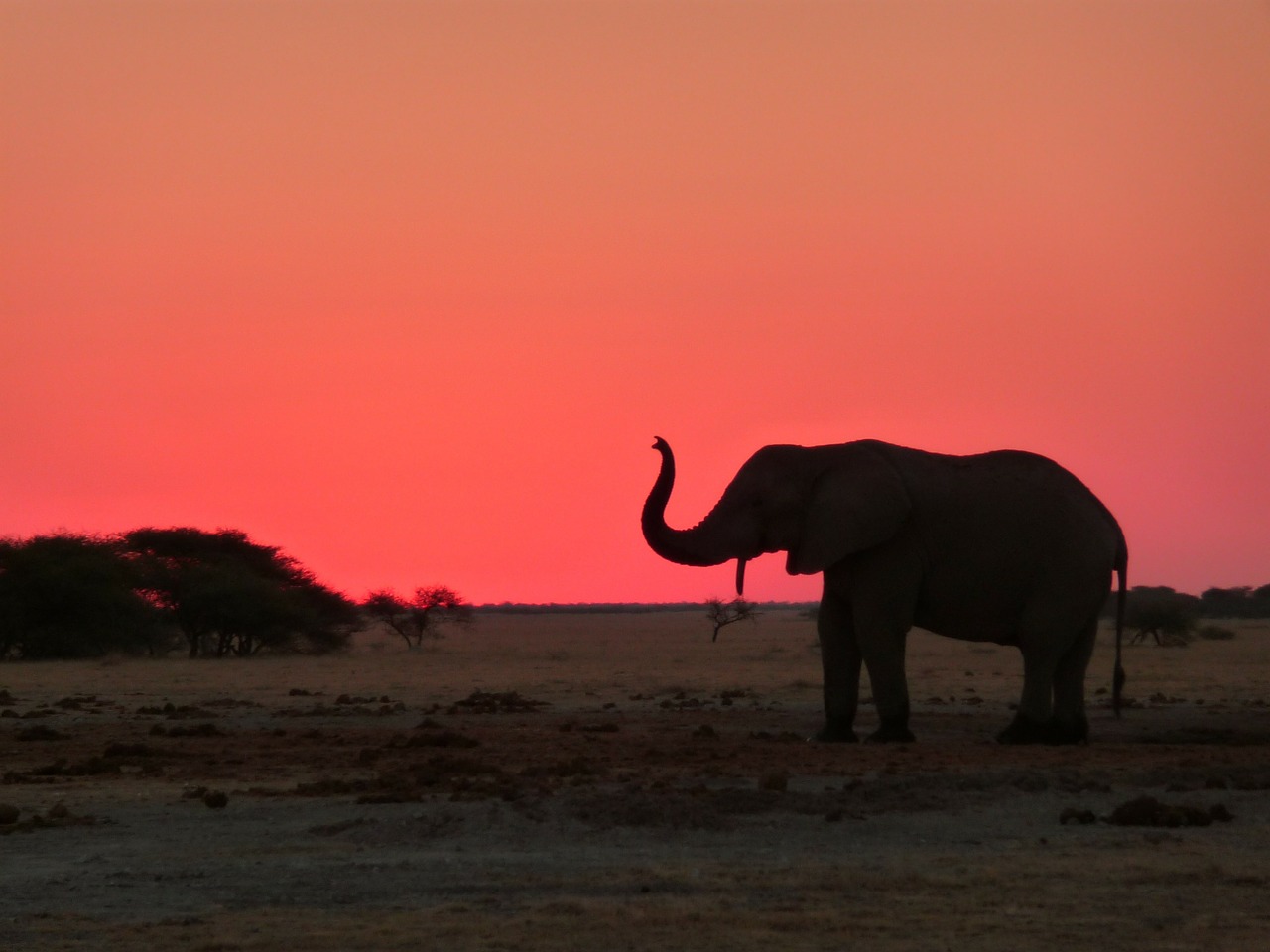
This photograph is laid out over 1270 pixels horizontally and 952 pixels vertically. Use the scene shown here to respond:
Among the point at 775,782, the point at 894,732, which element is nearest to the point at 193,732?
the point at 894,732

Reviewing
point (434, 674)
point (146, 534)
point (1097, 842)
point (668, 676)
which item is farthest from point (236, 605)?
point (1097, 842)

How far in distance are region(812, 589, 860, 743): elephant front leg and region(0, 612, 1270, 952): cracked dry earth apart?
0.52 metres

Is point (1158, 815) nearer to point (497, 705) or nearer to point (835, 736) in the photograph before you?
point (835, 736)

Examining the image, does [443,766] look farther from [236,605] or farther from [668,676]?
[236,605]

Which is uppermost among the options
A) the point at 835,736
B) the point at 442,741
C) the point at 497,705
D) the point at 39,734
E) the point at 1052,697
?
the point at 1052,697

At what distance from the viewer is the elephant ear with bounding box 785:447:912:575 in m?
21.4

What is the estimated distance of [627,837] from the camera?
43.7 feet

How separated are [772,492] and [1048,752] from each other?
4738 mm

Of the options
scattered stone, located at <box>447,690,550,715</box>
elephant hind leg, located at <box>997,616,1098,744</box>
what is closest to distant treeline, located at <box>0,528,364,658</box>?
scattered stone, located at <box>447,690,550,715</box>

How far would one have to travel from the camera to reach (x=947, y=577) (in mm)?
21766

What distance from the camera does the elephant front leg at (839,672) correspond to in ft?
72.4

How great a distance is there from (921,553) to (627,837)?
9310mm

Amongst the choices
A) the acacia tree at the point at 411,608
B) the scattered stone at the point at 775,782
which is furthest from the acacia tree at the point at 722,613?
the scattered stone at the point at 775,782

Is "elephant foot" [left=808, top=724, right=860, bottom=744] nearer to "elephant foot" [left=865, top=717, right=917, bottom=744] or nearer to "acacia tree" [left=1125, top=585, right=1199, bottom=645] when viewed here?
"elephant foot" [left=865, top=717, right=917, bottom=744]
